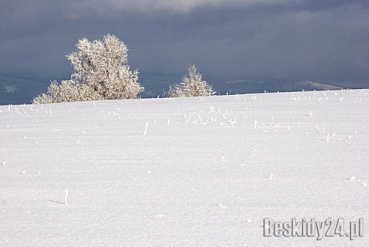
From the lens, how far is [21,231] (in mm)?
4328

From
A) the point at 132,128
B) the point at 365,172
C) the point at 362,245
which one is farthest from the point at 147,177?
the point at 132,128

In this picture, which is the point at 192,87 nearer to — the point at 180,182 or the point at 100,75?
the point at 100,75

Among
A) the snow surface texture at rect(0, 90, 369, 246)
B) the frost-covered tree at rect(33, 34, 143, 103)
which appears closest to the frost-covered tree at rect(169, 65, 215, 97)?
the frost-covered tree at rect(33, 34, 143, 103)

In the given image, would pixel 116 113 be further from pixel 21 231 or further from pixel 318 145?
pixel 21 231

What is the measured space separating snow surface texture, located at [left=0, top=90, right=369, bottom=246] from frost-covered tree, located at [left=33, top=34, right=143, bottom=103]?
3745 centimetres

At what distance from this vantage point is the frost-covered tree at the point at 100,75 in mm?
48719

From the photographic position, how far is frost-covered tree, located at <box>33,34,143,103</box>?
48.7 metres

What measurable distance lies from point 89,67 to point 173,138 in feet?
135

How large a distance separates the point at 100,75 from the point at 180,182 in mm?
44072

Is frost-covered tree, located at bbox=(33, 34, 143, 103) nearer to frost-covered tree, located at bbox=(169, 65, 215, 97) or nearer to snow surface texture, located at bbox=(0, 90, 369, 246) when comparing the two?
frost-covered tree, located at bbox=(169, 65, 215, 97)

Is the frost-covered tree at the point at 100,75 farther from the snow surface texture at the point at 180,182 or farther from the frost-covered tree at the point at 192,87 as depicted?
the snow surface texture at the point at 180,182

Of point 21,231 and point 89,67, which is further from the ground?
point 89,67

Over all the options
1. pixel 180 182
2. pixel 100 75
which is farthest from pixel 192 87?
pixel 180 182

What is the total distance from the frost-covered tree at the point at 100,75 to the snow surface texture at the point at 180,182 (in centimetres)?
3745
